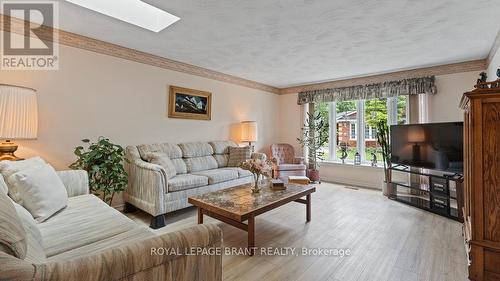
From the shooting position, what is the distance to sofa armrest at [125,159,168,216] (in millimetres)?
2789

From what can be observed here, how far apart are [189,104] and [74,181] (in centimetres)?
219

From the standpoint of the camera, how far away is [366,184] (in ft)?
15.9

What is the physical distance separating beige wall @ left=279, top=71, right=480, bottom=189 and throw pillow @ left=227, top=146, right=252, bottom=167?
1.98m

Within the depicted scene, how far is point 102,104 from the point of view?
3.18 m

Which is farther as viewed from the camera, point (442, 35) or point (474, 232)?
point (442, 35)

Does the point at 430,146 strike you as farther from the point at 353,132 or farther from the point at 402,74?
the point at 353,132

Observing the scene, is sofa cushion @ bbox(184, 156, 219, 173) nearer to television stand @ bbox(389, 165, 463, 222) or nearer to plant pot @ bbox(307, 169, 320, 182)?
plant pot @ bbox(307, 169, 320, 182)

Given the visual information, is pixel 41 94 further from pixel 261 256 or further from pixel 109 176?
pixel 261 256

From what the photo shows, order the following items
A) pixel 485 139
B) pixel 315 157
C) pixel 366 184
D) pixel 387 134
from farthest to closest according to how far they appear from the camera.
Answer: pixel 315 157
pixel 366 184
pixel 387 134
pixel 485 139

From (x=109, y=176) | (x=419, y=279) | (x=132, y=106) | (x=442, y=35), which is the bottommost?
(x=419, y=279)

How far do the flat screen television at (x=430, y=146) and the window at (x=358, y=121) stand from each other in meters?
0.79

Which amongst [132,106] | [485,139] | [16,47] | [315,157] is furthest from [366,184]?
[16,47]

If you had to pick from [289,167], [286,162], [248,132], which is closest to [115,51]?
[248,132]

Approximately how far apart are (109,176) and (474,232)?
11.8 feet
